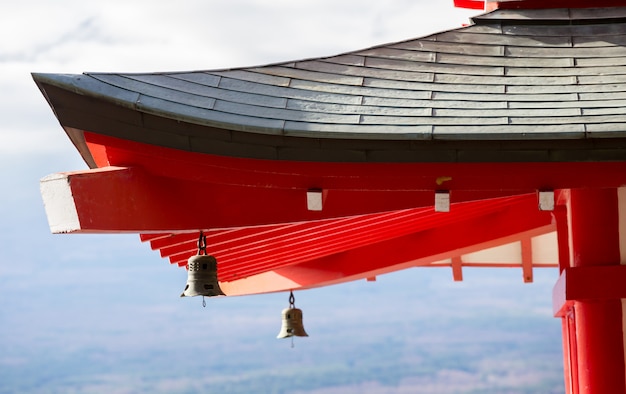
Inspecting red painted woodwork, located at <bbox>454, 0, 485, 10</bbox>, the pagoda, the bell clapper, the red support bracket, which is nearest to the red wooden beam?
the bell clapper

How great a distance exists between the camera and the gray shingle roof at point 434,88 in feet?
14.0

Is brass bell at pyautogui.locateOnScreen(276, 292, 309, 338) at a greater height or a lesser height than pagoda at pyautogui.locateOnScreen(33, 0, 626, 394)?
lesser

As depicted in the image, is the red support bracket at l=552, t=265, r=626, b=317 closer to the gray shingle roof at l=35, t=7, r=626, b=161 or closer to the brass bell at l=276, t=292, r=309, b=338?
the gray shingle roof at l=35, t=7, r=626, b=161

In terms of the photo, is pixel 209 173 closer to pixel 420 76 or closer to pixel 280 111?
pixel 280 111

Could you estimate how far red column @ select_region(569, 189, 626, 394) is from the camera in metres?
5.24

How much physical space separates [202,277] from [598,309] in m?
1.84

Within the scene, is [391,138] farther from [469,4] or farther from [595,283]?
[469,4]

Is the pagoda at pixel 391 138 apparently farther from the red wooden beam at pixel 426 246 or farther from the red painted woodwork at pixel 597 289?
the red wooden beam at pixel 426 246

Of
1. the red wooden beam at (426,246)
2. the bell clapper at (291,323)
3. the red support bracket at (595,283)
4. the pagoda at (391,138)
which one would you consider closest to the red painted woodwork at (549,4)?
the pagoda at (391,138)

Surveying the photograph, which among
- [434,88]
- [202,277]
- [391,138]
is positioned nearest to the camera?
[391,138]

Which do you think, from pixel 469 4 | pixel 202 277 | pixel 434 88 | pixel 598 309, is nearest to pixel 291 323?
pixel 469 4

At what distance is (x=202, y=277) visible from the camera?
17.5 feet

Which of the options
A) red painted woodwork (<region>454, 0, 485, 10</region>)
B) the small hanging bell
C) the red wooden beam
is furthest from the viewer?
the red wooden beam

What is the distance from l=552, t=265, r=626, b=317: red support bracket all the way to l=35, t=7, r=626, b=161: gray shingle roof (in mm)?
1076
